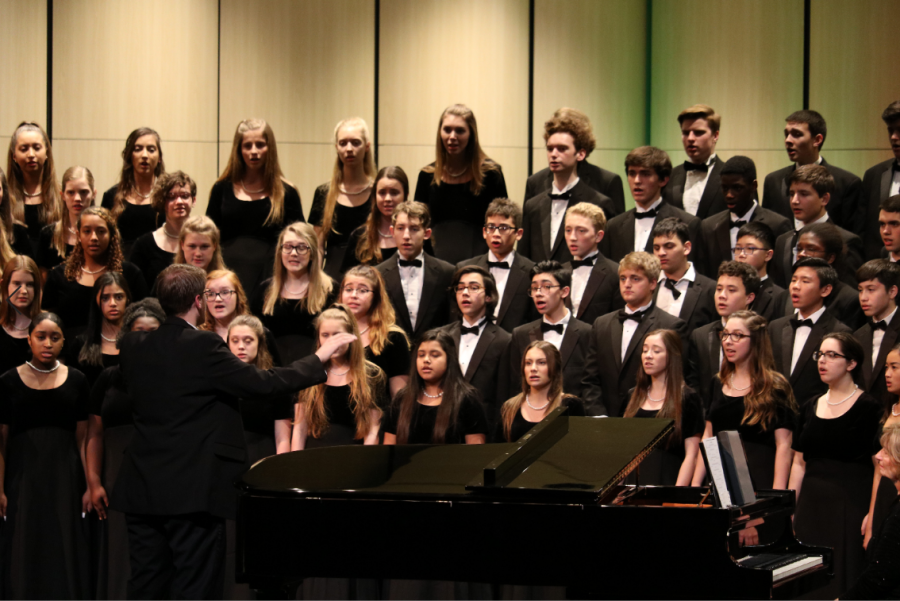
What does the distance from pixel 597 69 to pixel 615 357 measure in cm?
346

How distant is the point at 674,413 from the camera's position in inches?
168

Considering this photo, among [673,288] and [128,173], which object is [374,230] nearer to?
[128,173]

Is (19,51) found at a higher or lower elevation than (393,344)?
higher

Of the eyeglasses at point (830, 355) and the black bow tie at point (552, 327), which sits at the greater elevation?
the black bow tie at point (552, 327)

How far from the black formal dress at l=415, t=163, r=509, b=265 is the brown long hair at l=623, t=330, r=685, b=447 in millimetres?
1363

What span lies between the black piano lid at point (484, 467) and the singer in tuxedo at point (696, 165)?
235 centimetres

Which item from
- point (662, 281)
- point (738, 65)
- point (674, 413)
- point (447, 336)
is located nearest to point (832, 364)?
point (674, 413)

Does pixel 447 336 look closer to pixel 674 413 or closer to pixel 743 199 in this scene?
pixel 674 413

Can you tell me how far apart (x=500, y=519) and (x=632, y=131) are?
512 cm

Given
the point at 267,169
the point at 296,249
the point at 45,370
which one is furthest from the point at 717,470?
the point at 267,169

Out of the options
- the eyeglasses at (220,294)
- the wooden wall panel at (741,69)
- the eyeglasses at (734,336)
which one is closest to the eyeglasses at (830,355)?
the eyeglasses at (734,336)

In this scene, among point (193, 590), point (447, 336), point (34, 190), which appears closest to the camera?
point (193, 590)

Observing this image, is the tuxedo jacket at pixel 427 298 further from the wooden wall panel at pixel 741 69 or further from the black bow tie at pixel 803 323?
the wooden wall panel at pixel 741 69

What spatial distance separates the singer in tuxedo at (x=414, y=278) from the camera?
16.5ft
